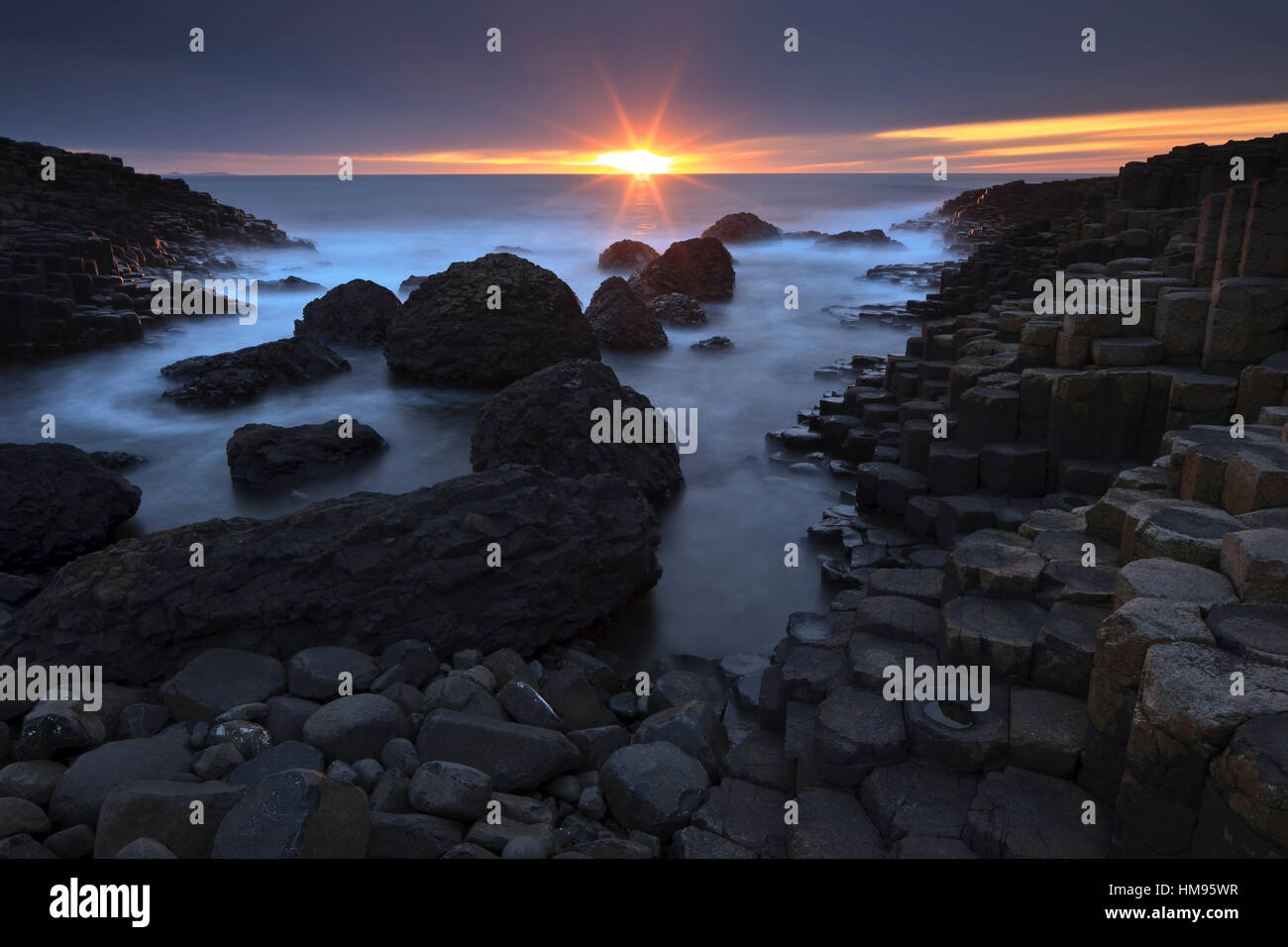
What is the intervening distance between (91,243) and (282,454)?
19208mm

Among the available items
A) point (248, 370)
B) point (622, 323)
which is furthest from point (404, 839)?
point (622, 323)

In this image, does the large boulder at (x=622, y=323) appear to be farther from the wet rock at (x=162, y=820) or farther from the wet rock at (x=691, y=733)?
the wet rock at (x=162, y=820)

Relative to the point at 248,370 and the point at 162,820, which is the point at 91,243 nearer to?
the point at 248,370

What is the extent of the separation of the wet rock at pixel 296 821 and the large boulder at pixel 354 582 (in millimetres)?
2175

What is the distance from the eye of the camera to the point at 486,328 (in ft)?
51.3

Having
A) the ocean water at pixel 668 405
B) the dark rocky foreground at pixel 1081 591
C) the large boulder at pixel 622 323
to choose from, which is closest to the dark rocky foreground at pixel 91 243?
the ocean water at pixel 668 405

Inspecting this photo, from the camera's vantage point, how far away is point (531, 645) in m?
6.37

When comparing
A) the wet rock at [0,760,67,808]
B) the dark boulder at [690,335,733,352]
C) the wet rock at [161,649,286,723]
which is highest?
the dark boulder at [690,335,733,352]

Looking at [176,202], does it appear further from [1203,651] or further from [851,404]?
[1203,651]

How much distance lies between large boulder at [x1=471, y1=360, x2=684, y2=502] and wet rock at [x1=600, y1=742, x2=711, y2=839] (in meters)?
5.11

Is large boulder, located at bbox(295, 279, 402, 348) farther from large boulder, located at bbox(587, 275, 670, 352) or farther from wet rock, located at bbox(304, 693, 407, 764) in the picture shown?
wet rock, located at bbox(304, 693, 407, 764)

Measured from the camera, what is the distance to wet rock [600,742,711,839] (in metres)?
4.34

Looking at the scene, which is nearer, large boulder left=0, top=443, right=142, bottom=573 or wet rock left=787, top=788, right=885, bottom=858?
wet rock left=787, top=788, right=885, bottom=858

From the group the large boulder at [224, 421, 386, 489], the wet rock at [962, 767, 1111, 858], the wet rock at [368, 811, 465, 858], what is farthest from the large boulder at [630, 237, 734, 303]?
the wet rock at [368, 811, 465, 858]
